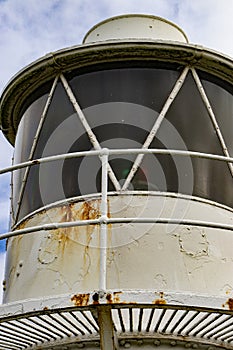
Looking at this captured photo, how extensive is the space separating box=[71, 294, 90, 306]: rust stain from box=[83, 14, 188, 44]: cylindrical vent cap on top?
401 centimetres

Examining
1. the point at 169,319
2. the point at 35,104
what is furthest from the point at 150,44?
the point at 169,319

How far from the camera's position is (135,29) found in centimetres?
797

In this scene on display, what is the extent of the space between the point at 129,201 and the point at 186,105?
145 centimetres

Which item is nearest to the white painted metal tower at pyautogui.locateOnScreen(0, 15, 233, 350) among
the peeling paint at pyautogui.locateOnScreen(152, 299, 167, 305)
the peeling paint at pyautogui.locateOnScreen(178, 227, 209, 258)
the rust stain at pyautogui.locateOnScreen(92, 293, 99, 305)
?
the peeling paint at pyautogui.locateOnScreen(178, 227, 209, 258)

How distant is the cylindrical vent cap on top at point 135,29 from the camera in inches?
312

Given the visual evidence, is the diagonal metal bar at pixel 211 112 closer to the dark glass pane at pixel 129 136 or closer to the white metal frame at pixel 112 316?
the dark glass pane at pixel 129 136

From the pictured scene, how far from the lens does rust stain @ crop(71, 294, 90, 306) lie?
4738 millimetres

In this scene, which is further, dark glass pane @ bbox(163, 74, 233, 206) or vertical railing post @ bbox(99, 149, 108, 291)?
dark glass pane @ bbox(163, 74, 233, 206)

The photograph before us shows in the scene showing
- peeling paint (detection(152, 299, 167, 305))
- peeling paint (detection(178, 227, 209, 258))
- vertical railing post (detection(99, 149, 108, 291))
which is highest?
peeling paint (detection(178, 227, 209, 258))

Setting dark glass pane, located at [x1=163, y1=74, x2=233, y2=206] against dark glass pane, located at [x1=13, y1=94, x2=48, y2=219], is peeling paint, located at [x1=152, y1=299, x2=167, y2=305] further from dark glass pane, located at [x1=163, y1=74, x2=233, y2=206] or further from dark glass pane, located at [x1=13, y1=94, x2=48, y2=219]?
dark glass pane, located at [x1=13, y1=94, x2=48, y2=219]

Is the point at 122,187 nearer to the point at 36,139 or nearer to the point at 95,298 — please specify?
the point at 36,139

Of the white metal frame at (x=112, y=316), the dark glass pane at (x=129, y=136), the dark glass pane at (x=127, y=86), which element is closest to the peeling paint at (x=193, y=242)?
the dark glass pane at (x=129, y=136)

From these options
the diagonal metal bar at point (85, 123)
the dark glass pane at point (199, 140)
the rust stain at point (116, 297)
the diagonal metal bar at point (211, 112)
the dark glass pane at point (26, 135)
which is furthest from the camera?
the dark glass pane at point (26, 135)

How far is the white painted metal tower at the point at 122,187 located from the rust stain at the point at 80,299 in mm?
144
